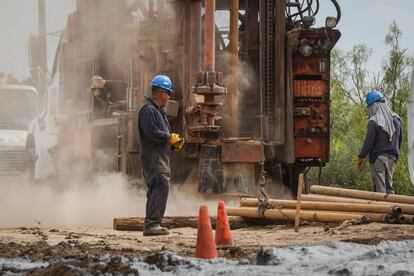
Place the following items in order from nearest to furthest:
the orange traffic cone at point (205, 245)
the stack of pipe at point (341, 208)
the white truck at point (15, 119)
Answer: the orange traffic cone at point (205, 245) → the stack of pipe at point (341, 208) → the white truck at point (15, 119)

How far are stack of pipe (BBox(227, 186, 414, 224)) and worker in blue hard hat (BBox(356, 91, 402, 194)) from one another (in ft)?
4.53

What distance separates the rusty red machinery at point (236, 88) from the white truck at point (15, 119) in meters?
6.17

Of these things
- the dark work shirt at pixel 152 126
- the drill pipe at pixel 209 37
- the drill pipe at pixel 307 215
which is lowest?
the drill pipe at pixel 307 215

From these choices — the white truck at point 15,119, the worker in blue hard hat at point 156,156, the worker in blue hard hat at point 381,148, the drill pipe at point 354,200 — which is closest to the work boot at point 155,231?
the worker in blue hard hat at point 156,156

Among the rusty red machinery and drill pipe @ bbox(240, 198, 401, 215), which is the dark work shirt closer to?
the rusty red machinery

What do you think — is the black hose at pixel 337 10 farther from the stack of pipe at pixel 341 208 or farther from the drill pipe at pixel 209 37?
the stack of pipe at pixel 341 208

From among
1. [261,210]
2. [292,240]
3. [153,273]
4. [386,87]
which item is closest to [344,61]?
[386,87]

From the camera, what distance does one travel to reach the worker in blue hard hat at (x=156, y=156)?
9.70 meters

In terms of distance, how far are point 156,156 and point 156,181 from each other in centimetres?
27

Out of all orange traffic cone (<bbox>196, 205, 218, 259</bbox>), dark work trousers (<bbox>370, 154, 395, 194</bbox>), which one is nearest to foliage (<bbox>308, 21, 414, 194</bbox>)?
dark work trousers (<bbox>370, 154, 395, 194</bbox>)

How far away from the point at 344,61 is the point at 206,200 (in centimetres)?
1172

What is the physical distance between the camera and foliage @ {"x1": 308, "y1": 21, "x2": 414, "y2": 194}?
55.3 ft

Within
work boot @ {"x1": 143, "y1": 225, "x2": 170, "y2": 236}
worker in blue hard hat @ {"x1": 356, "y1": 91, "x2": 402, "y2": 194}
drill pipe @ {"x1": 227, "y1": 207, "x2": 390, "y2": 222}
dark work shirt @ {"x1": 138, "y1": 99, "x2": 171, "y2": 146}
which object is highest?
dark work shirt @ {"x1": 138, "y1": 99, "x2": 171, "y2": 146}

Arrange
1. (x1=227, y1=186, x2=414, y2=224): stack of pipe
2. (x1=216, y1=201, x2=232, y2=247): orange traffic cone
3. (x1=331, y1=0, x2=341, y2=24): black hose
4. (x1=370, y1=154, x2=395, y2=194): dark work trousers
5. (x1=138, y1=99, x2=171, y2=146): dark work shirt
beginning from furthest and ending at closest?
(x1=370, y1=154, x2=395, y2=194): dark work trousers, (x1=331, y1=0, x2=341, y2=24): black hose, (x1=138, y1=99, x2=171, y2=146): dark work shirt, (x1=227, y1=186, x2=414, y2=224): stack of pipe, (x1=216, y1=201, x2=232, y2=247): orange traffic cone
